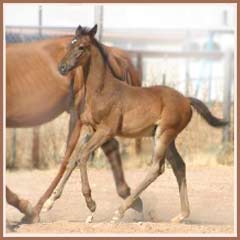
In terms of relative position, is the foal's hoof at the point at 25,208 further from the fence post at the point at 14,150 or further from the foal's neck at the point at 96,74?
the fence post at the point at 14,150

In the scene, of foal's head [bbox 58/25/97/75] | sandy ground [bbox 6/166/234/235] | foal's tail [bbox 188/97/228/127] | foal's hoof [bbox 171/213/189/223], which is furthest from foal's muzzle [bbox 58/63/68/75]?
foal's hoof [bbox 171/213/189/223]

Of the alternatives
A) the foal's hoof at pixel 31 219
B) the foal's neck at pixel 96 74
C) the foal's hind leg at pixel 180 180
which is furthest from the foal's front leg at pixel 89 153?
the foal's hind leg at pixel 180 180

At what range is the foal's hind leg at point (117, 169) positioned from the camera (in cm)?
927

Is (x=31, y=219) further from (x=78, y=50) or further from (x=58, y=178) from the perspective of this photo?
(x=78, y=50)

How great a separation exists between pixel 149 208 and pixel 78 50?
2256mm

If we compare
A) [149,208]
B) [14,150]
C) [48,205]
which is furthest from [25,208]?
[14,150]

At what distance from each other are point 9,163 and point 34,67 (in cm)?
334

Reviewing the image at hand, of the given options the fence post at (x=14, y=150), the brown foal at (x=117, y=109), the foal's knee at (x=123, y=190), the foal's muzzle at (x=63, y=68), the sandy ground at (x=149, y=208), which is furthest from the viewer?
the fence post at (x=14, y=150)

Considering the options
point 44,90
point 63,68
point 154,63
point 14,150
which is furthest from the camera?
point 154,63

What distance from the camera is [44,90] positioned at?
9.25 meters

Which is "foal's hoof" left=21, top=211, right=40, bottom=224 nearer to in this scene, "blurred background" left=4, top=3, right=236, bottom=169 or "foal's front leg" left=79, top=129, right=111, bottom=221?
"foal's front leg" left=79, top=129, right=111, bottom=221

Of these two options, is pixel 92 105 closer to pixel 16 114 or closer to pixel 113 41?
pixel 16 114

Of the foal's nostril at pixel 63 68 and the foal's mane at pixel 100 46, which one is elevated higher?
the foal's mane at pixel 100 46

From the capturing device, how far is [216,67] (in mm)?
13219
